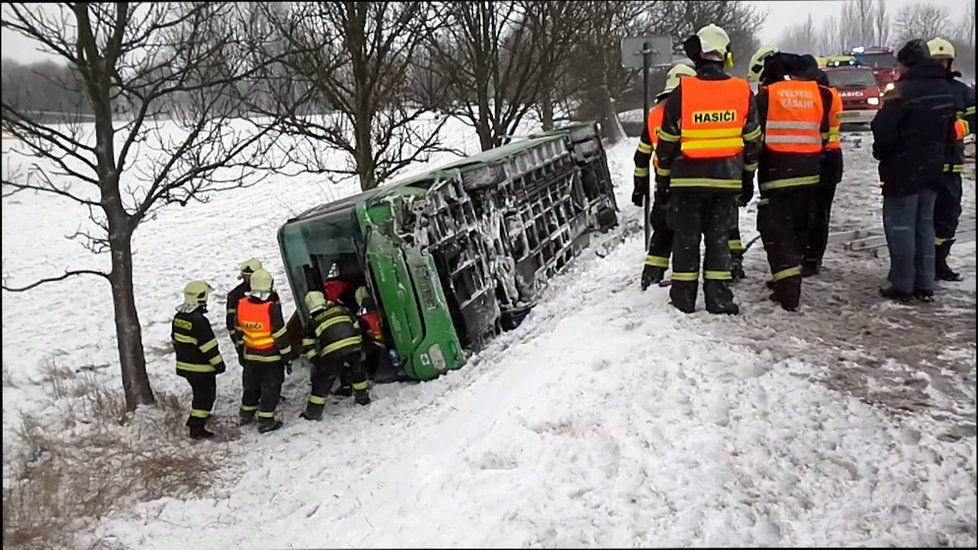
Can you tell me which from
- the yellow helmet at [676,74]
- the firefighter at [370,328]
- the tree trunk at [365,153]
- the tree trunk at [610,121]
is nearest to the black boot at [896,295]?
the yellow helmet at [676,74]

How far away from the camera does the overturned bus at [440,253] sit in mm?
5930

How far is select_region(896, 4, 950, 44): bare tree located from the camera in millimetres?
3092

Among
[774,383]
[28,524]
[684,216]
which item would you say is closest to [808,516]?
[774,383]

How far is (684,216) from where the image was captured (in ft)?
16.3

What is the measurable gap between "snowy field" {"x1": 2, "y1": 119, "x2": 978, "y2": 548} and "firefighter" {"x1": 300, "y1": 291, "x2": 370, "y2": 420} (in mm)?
195

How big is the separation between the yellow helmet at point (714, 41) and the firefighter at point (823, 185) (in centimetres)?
74

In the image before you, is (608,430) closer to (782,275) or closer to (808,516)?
(808,516)

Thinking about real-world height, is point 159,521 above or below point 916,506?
below

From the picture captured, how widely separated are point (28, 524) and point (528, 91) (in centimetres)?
815

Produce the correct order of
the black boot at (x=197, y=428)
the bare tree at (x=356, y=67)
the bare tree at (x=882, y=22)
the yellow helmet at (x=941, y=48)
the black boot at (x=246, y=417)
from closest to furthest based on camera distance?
1. the yellow helmet at (x=941, y=48)
2. the bare tree at (x=882, y=22)
3. the black boot at (x=197, y=428)
4. the black boot at (x=246, y=417)
5. the bare tree at (x=356, y=67)

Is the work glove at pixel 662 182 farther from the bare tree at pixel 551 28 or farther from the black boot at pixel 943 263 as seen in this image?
the bare tree at pixel 551 28

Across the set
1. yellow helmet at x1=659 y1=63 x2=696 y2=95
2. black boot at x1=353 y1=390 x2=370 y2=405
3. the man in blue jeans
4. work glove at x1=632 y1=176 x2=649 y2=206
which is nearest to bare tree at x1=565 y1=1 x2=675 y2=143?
yellow helmet at x1=659 y1=63 x2=696 y2=95

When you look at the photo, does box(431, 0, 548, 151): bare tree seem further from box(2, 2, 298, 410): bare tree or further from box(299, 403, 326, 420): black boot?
box(299, 403, 326, 420): black boot

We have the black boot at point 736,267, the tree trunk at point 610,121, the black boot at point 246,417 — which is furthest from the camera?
the tree trunk at point 610,121
